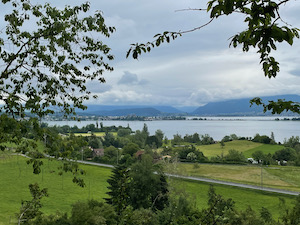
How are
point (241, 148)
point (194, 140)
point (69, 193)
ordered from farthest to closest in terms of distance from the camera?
1. point (194, 140)
2. point (241, 148)
3. point (69, 193)

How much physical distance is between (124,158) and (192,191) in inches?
1146

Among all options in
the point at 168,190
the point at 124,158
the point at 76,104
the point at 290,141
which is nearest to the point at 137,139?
the point at 124,158

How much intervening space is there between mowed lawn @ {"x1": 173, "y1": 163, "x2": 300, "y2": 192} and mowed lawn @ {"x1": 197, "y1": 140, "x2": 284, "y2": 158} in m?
22.9

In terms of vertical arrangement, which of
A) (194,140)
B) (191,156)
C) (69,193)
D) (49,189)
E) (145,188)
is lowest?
(69,193)

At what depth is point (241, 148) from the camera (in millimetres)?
89500

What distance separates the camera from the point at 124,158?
221 ft

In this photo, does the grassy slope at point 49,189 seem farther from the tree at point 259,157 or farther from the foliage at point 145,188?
the tree at point 259,157

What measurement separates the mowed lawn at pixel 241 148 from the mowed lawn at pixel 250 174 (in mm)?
22870

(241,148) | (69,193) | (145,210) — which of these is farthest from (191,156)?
(145,210)

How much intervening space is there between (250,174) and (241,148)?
128 ft

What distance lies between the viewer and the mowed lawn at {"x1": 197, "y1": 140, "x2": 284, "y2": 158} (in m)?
83.2

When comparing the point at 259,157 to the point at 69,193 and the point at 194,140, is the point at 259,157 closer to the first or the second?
the point at 194,140

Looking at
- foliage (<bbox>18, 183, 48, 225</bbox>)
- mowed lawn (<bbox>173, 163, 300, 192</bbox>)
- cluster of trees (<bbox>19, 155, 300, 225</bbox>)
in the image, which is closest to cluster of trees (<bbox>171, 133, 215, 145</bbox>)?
mowed lawn (<bbox>173, 163, 300, 192</bbox>)

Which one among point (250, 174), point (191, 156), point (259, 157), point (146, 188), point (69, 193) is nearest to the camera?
point (146, 188)
